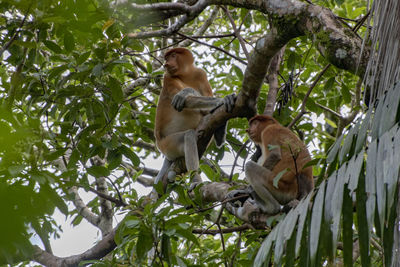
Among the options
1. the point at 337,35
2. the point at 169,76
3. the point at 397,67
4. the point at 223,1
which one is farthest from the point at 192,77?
the point at 397,67

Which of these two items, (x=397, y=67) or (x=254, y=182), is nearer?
(x=397, y=67)

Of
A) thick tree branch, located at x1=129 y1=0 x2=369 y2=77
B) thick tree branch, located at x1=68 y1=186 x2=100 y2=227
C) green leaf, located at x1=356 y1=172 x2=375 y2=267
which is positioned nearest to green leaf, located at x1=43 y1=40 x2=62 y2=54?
thick tree branch, located at x1=129 y1=0 x2=369 y2=77

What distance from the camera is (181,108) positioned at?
16.4ft

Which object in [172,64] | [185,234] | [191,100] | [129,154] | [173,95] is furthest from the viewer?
[172,64]

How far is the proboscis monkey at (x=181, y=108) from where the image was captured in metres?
4.70

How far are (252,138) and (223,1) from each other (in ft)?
3.90

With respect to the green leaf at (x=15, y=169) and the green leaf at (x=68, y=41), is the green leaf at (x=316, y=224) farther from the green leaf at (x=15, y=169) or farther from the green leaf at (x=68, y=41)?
the green leaf at (x=68, y=41)

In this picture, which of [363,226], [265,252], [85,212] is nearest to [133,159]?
[85,212]

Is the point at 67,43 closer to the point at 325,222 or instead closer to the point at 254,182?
the point at 254,182

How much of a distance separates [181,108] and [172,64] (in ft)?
2.11

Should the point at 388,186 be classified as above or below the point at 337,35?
below

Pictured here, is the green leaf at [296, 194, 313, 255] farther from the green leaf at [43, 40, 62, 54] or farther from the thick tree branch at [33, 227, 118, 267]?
the green leaf at [43, 40, 62, 54]

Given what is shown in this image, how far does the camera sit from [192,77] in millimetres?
5562

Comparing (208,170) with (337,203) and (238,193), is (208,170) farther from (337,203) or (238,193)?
(337,203)
